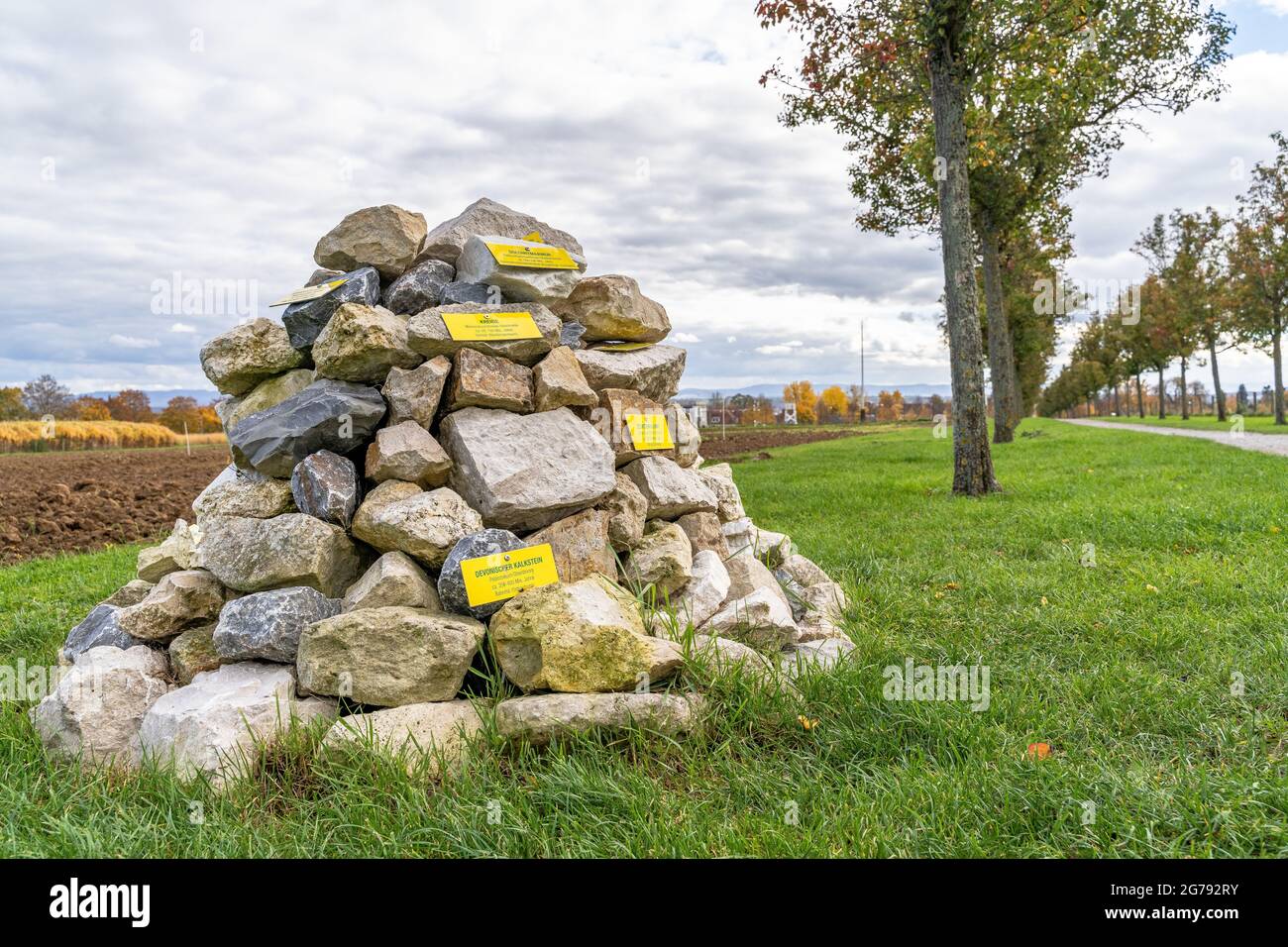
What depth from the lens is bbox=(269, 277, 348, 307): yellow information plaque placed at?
4.38m

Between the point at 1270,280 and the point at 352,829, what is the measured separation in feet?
102

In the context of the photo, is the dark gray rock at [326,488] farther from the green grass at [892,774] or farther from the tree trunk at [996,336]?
the tree trunk at [996,336]

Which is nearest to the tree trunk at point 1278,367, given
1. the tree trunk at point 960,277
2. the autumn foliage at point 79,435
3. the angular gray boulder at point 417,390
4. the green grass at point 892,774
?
the tree trunk at point 960,277

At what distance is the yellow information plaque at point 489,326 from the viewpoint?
4102mm

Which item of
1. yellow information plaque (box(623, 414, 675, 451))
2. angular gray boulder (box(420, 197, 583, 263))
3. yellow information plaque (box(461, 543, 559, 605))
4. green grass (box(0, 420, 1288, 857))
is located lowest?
green grass (box(0, 420, 1288, 857))

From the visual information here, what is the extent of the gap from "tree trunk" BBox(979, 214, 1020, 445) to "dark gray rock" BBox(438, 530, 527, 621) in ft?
59.0

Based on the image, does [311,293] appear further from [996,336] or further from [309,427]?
[996,336]

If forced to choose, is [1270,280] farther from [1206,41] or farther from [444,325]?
[444,325]

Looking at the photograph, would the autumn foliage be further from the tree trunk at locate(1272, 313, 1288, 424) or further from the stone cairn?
the tree trunk at locate(1272, 313, 1288, 424)

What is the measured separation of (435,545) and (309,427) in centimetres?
97

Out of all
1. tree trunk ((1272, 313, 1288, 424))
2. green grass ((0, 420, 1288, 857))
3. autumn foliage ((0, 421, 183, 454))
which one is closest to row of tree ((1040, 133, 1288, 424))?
tree trunk ((1272, 313, 1288, 424))

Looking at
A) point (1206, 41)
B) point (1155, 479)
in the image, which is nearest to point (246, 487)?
point (1155, 479)

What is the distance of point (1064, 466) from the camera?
13086 mm

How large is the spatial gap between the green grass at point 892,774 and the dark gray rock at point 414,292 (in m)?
2.53
